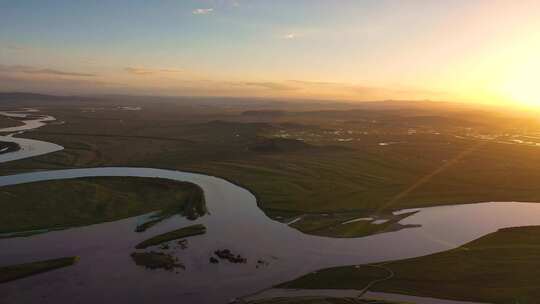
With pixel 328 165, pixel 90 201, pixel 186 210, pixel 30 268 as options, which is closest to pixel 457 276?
pixel 186 210

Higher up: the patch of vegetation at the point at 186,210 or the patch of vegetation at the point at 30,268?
the patch of vegetation at the point at 186,210

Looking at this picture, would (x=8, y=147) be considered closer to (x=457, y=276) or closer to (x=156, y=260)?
(x=156, y=260)

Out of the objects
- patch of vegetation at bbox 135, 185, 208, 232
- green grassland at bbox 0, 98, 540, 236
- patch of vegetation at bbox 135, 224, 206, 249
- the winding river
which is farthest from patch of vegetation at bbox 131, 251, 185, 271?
green grassland at bbox 0, 98, 540, 236

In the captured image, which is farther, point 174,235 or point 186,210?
point 186,210

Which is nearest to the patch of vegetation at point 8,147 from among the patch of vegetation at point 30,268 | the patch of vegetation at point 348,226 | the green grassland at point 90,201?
the green grassland at point 90,201

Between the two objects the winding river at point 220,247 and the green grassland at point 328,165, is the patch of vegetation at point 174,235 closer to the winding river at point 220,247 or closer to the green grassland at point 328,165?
the winding river at point 220,247

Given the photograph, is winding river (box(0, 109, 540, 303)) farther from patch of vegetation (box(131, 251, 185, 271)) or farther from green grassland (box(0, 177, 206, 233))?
green grassland (box(0, 177, 206, 233))
